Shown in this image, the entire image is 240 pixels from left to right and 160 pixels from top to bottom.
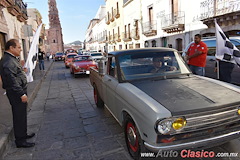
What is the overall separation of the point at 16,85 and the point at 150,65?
2.36 metres

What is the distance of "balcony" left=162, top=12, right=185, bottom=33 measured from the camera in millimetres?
16250

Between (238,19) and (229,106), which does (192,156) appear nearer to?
(229,106)

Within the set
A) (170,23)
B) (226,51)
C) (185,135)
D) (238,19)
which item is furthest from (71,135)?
(170,23)

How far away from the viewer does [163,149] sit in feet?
7.28

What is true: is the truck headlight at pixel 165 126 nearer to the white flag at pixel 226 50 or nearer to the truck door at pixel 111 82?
→ the truck door at pixel 111 82

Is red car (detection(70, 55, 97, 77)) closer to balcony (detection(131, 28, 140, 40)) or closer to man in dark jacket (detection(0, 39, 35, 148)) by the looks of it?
man in dark jacket (detection(0, 39, 35, 148))

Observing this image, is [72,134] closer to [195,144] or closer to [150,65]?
[150,65]

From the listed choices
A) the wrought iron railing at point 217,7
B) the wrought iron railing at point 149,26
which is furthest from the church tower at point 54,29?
the wrought iron railing at point 217,7

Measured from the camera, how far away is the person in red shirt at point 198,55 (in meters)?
5.29

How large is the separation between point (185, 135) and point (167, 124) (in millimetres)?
308

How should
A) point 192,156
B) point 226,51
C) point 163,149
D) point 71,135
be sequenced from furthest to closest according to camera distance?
point 226,51
point 71,135
point 192,156
point 163,149

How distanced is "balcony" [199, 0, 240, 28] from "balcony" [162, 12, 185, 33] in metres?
2.21

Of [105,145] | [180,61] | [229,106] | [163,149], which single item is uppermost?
[180,61]

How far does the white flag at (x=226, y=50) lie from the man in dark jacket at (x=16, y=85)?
15.3ft
